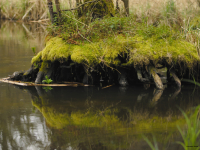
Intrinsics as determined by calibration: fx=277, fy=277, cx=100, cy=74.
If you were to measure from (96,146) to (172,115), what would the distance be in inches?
64.8

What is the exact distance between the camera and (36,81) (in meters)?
6.34

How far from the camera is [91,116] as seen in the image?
4387 mm

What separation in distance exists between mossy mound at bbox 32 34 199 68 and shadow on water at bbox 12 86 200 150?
630mm

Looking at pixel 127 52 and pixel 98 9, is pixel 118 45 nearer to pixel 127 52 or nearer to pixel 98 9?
pixel 127 52

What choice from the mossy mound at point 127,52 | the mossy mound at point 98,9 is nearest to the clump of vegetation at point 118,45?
the mossy mound at point 127,52

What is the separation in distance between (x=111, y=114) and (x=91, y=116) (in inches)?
13.1

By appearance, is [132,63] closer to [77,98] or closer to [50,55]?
[77,98]

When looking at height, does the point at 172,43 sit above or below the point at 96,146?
above

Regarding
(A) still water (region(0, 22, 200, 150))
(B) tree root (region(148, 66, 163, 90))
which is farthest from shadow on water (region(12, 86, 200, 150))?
(B) tree root (region(148, 66, 163, 90))

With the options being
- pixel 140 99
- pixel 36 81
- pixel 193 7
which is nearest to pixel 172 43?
pixel 140 99

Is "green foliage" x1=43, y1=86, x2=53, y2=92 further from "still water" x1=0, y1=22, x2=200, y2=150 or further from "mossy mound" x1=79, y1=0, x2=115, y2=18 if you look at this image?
"mossy mound" x1=79, y1=0, x2=115, y2=18

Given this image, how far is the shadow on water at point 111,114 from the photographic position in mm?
3461

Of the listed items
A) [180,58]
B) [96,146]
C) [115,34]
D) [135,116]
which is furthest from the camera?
[115,34]

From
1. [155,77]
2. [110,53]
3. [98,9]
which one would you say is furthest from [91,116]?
[98,9]
